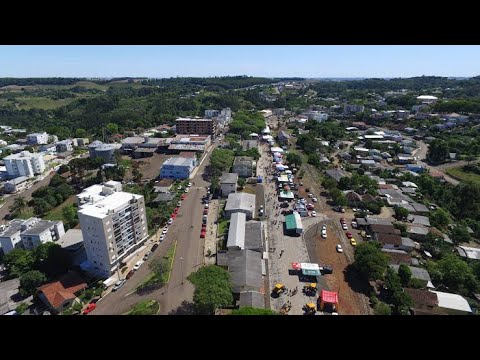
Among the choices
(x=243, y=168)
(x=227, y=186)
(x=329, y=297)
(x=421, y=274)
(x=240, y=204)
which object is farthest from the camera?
(x=243, y=168)

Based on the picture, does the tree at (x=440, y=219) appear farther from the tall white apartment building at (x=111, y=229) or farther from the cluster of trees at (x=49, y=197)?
the cluster of trees at (x=49, y=197)

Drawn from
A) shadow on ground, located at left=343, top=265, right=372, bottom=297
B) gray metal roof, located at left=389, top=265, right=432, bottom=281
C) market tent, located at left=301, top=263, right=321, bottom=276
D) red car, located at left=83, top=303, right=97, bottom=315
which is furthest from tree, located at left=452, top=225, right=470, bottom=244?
red car, located at left=83, top=303, right=97, bottom=315

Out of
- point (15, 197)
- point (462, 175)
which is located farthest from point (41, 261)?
point (462, 175)

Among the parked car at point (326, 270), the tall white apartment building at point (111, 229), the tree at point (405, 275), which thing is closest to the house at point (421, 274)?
the tree at point (405, 275)

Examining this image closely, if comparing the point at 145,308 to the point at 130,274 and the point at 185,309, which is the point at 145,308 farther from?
Result: the point at 130,274

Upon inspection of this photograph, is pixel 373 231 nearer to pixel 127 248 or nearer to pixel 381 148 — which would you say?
pixel 127 248
